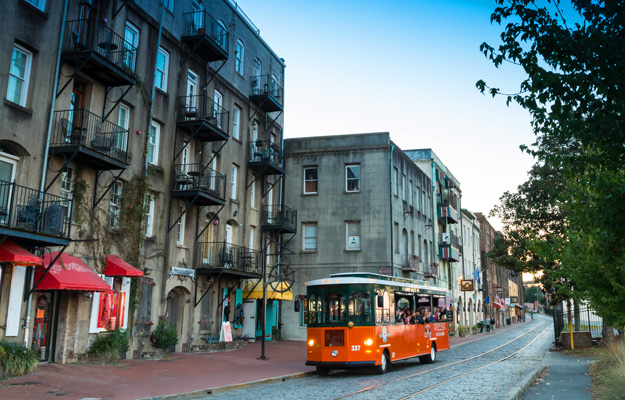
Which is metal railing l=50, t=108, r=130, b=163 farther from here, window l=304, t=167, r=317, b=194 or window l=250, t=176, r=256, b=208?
window l=304, t=167, r=317, b=194

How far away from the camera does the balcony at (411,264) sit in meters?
39.1

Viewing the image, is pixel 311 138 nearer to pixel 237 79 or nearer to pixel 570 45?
pixel 237 79

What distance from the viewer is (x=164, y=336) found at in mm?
22391

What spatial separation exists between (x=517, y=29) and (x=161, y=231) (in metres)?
17.9

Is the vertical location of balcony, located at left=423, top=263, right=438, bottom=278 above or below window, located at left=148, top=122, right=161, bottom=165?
below

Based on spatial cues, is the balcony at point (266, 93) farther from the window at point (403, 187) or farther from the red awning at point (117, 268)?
the red awning at point (117, 268)

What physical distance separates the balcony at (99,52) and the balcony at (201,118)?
3.82 meters

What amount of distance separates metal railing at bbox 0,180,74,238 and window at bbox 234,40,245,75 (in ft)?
54.3

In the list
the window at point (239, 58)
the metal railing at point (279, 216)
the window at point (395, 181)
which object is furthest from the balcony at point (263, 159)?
the window at point (395, 181)

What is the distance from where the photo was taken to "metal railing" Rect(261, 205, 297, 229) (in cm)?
3396

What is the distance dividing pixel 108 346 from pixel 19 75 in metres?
9.09

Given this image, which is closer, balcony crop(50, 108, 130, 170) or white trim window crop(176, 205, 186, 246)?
balcony crop(50, 108, 130, 170)

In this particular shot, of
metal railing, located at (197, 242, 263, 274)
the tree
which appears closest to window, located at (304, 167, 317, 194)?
metal railing, located at (197, 242, 263, 274)

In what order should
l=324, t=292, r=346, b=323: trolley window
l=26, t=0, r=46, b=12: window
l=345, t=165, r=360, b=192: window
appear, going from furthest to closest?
l=345, t=165, r=360, b=192: window → l=324, t=292, r=346, b=323: trolley window → l=26, t=0, r=46, b=12: window
